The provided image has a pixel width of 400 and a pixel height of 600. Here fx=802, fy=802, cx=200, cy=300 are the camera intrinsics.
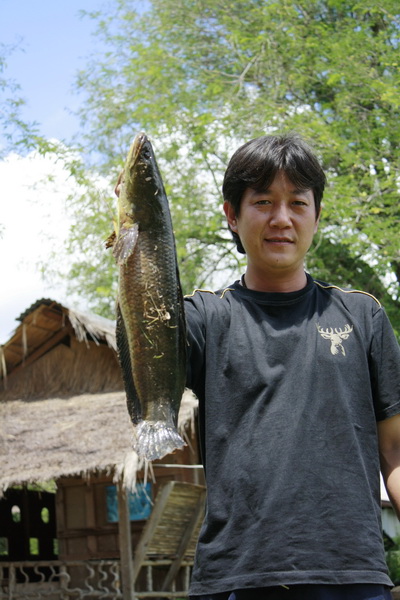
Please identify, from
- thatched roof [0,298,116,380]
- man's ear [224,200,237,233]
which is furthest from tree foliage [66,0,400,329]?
man's ear [224,200,237,233]

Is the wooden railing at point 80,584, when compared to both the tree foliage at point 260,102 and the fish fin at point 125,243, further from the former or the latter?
the fish fin at point 125,243

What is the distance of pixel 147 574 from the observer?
11492mm

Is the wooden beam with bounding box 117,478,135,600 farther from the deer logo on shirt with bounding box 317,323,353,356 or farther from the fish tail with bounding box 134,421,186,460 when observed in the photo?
the fish tail with bounding box 134,421,186,460

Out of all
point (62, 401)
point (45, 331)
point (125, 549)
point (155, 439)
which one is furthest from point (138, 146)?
point (45, 331)

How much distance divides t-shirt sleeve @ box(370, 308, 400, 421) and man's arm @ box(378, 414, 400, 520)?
3 cm

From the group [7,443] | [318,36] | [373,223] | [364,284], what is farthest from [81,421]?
[318,36]

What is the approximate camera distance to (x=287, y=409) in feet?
6.52

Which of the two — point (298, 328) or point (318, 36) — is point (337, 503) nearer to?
point (298, 328)

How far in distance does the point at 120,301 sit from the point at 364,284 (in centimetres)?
1475

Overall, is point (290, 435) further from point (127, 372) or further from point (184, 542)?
point (184, 542)

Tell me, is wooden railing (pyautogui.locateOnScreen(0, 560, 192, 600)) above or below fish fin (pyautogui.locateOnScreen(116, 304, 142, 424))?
below

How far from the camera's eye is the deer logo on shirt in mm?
2080

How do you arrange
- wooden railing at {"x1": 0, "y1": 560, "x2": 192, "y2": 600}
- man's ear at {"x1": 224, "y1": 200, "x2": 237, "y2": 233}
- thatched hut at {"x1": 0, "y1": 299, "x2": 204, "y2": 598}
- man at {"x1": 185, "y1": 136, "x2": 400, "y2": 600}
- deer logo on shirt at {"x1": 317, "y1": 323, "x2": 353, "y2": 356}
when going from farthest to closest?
wooden railing at {"x1": 0, "y1": 560, "x2": 192, "y2": 600} → thatched hut at {"x1": 0, "y1": 299, "x2": 204, "y2": 598} → man's ear at {"x1": 224, "y1": 200, "x2": 237, "y2": 233} → deer logo on shirt at {"x1": 317, "y1": 323, "x2": 353, "y2": 356} → man at {"x1": 185, "y1": 136, "x2": 400, "y2": 600}

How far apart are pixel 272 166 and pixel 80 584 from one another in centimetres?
1163
